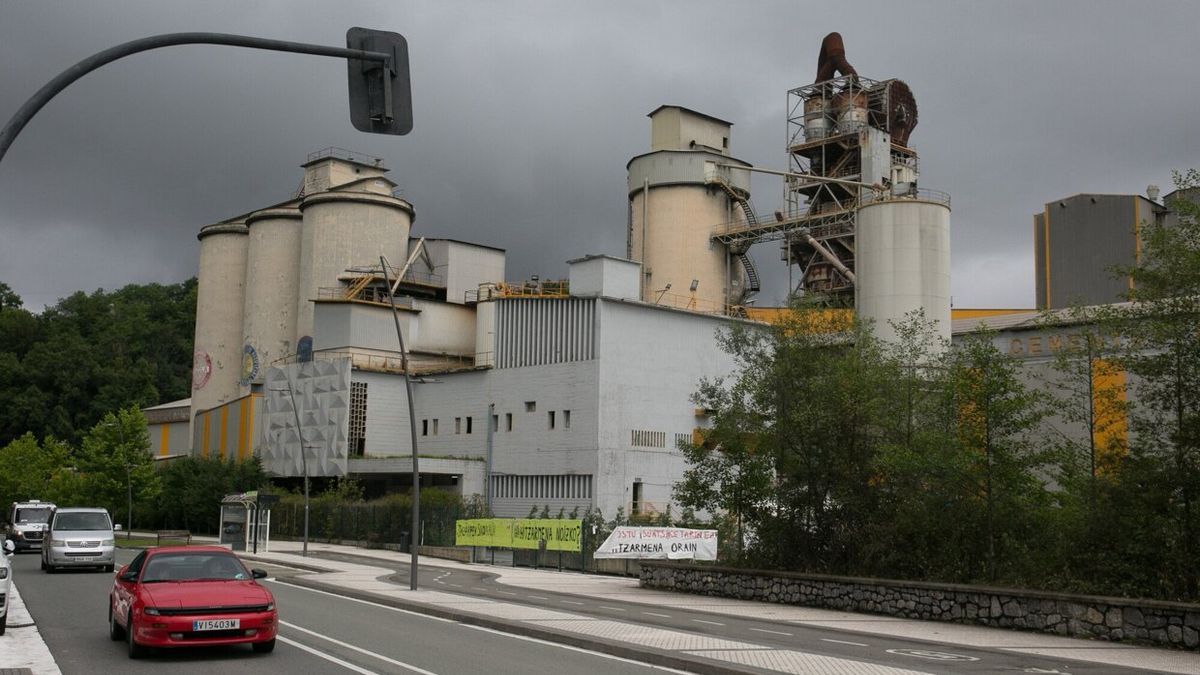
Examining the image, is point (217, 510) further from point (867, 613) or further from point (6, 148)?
point (6, 148)

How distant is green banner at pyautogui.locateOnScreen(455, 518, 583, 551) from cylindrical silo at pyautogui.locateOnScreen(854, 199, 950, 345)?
89.0 feet

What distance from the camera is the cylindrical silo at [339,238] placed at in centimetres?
7931

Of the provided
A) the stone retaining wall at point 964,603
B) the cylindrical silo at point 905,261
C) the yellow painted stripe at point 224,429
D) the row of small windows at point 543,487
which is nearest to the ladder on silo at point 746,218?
the cylindrical silo at point 905,261

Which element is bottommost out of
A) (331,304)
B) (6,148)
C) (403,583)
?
(403,583)

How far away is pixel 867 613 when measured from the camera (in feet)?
77.9

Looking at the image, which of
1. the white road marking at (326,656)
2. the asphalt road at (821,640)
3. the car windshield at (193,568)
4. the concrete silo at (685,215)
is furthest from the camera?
the concrete silo at (685,215)

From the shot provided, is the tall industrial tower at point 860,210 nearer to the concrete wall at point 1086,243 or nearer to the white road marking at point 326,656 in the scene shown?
the concrete wall at point 1086,243

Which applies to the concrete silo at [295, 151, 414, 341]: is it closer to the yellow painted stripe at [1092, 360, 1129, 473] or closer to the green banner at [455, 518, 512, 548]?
the green banner at [455, 518, 512, 548]

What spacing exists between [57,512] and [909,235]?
45.9 m

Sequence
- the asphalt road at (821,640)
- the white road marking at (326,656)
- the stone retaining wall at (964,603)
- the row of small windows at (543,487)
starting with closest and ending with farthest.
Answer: the white road marking at (326,656) < the asphalt road at (821,640) < the stone retaining wall at (964,603) < the row of small windows at (543,487)

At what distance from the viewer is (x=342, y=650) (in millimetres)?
15430

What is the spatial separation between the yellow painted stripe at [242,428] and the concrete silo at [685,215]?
28322 mm

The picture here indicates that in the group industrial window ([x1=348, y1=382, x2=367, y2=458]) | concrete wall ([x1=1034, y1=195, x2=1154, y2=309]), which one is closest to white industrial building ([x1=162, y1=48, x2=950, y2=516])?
industrial window ([x1=348, y1=382, x2=367, y2=458])

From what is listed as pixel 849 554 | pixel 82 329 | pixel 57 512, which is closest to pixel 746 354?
pixel 849 554
